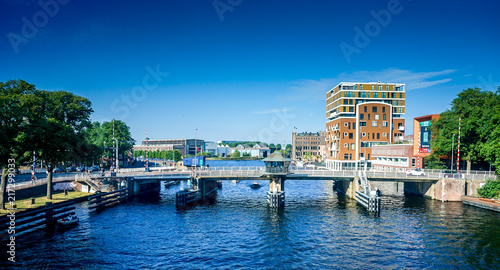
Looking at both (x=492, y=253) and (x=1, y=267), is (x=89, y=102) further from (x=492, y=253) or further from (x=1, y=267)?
(x=492, y=253)

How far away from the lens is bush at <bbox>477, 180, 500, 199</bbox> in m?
60.5

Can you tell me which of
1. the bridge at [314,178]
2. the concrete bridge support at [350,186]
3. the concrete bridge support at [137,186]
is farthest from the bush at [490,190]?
the concrete bridge support at [137,186]

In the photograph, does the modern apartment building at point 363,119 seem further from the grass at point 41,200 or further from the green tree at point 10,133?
the green tree at point 10,133

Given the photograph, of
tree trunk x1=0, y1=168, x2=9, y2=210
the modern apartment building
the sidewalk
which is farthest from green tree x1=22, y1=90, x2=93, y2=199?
the modern apartment building

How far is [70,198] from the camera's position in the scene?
59.2 metres

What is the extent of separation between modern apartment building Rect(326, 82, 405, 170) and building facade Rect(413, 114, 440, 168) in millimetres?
21188

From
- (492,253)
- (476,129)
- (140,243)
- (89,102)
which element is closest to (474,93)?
(476,129)

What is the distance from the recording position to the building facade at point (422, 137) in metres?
82.1

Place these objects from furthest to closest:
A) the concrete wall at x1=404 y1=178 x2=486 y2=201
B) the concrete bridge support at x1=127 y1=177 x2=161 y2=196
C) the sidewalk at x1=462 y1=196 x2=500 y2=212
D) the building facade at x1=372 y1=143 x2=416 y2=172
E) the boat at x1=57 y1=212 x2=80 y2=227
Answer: the building facade at x1=372 y1=143 x2=416 y2=172 < the concrete bridge support at x1=127 y1=177 x2=161 y2=196 < the concrete wall at x1=404 y1=178 x2=486 y2=201 < the sidewalk at x1=462 y1=196 x2=500 y2=212 < the boat at x1=57 y1=212 x2=80 y2=227

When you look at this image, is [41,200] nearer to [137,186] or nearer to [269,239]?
[137,186]

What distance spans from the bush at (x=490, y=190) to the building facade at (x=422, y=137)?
19.5 metres

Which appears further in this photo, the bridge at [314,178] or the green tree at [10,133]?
the bridge at [314,178]

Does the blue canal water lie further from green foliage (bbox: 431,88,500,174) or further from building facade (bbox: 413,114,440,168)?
building facade (bbox: 413,114,440,168)

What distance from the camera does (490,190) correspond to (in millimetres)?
61438
